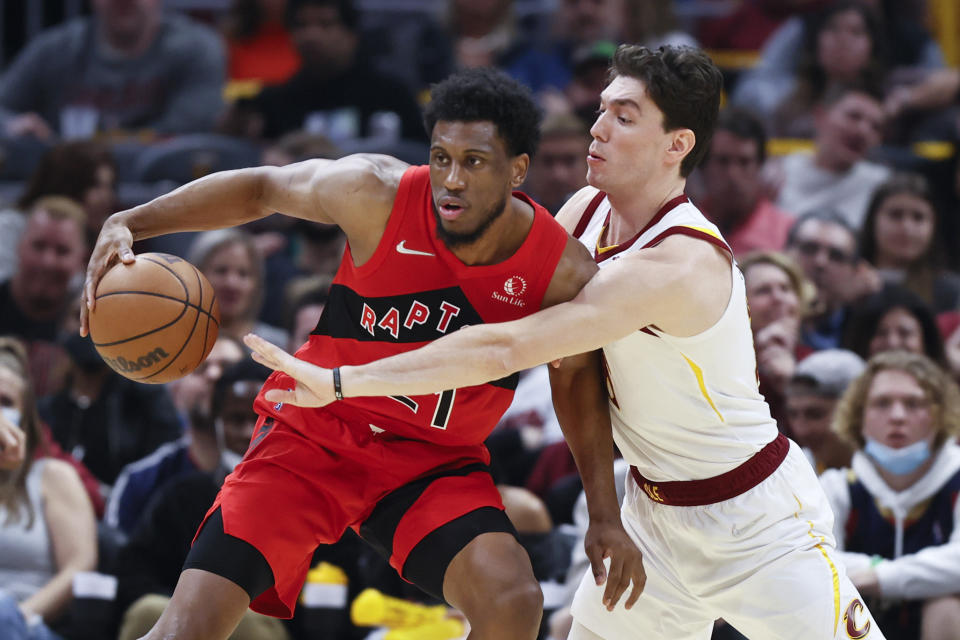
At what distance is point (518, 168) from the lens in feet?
13.0

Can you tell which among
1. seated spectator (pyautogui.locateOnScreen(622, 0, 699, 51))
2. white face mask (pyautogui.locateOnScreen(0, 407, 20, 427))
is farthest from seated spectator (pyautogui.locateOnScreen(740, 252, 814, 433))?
white face mask (pyautogui.locateOnScreen(0, 407, 20, 427))

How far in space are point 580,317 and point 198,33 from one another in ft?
20.9

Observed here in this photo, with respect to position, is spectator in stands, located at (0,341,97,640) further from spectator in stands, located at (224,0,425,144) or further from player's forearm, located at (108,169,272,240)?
spectator in stands, located at (224,0,425,144)

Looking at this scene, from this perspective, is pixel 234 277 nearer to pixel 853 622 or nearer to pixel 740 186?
pixel 740 186

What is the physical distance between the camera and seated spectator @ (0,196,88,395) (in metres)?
7.59

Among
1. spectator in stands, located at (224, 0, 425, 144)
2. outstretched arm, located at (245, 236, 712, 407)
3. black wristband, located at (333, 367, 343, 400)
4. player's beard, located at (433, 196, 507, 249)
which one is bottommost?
black wristband, located at (333, 367, 343, 400)

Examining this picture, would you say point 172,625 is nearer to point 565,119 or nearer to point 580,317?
point 580,317

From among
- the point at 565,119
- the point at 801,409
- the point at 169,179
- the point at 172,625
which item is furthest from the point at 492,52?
the point at 172,625

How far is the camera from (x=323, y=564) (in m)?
6.03

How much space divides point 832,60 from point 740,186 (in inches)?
68.0

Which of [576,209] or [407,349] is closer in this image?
[407,349]

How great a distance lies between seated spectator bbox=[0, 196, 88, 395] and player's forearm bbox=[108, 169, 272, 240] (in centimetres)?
364

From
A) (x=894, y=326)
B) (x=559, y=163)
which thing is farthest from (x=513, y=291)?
(x=559, y=163)

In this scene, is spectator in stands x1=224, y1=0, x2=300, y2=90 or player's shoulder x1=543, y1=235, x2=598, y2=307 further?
spectator in stands x1=224, y1=0, x2=300, y2=90
